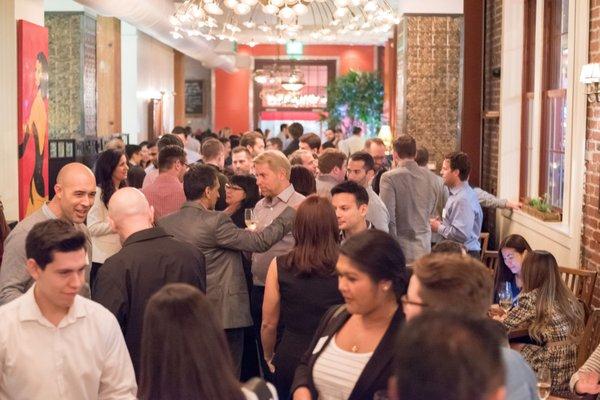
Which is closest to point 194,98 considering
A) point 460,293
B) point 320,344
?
point 320,344

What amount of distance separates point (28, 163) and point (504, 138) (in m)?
4.89

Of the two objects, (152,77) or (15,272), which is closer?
(15,272)

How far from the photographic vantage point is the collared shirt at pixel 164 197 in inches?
286

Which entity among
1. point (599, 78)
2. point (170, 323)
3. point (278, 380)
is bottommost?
point (278, 380)

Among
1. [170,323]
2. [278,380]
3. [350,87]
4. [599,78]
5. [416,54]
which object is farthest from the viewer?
[350,87]

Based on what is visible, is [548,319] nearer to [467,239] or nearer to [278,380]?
[278,380]

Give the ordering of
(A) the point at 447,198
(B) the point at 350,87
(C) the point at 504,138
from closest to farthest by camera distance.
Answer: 1. (A) the point at 447,198
2. (C) the point at 504,138
3. (B) the point at 350,87

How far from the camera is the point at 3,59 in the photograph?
379 inches

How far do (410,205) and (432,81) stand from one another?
19.8ft

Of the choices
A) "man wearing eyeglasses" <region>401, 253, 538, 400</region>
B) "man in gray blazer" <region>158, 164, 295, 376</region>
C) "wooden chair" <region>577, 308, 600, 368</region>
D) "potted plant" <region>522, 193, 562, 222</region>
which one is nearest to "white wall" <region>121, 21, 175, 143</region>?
"potted plant" <region>522, 193, 562, 222</region>

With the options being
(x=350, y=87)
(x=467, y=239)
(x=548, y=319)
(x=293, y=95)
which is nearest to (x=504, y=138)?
(x=467, y=239)

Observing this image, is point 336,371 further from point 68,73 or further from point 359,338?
point 68,73

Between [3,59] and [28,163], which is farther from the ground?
[3,59]

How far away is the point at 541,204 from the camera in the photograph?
973cm
